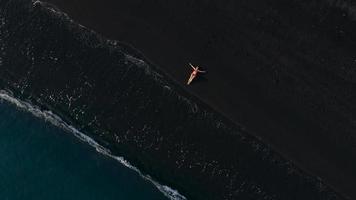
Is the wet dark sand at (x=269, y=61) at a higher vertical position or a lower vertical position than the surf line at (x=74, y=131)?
higher

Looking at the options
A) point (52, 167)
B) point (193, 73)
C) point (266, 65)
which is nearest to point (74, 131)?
point (52, 167)

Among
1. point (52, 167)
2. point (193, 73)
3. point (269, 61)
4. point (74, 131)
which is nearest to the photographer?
point (269, 61)

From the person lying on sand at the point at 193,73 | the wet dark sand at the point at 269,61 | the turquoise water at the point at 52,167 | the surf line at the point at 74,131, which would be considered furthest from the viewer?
the turquoise water at the point at 52,167

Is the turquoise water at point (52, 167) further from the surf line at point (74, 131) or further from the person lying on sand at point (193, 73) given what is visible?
the person lying on sand at point (193, 73)

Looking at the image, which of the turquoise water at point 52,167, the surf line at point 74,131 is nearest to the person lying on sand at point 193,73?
the surf line at point 74,131

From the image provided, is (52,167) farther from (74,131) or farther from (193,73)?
(193,73)

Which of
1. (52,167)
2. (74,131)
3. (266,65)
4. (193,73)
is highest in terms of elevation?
(266,65)
